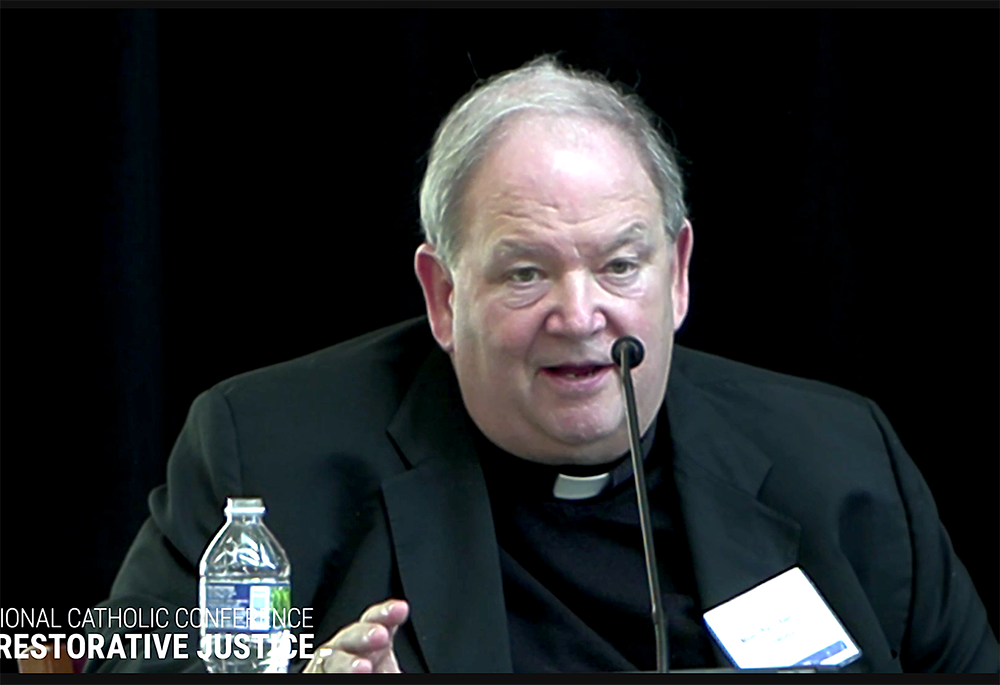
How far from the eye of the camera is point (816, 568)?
6.79 feet

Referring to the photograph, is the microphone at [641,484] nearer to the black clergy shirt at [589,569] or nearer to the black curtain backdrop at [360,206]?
the black clergy shirt at [589,569]

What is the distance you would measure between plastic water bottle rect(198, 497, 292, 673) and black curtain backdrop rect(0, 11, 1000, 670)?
0.58 m

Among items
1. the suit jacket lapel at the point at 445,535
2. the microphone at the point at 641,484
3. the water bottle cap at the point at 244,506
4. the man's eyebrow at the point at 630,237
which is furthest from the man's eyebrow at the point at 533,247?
the water bottle cap at the point at 244,506

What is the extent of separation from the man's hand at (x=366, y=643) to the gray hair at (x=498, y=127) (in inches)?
29.2

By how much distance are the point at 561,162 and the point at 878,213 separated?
0.81 meters

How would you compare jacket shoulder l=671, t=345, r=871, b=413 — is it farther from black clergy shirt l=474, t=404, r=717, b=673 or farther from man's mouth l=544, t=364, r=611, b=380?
man's mouth l=544, t=364, r=611, b=380

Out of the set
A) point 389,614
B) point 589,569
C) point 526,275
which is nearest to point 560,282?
point 526,275

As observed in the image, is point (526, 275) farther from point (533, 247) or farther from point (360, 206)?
point (360, 206)

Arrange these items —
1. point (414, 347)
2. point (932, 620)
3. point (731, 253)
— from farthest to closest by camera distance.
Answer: point (731, 253), point (414, 347), point (932, 620)

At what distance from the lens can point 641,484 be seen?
63.9 inches

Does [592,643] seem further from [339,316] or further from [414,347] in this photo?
[339,316]

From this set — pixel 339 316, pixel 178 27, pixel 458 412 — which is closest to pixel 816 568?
pixel 458 412

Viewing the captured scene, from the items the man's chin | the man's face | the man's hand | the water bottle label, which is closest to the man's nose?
the man's face

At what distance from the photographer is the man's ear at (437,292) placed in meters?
2.15
